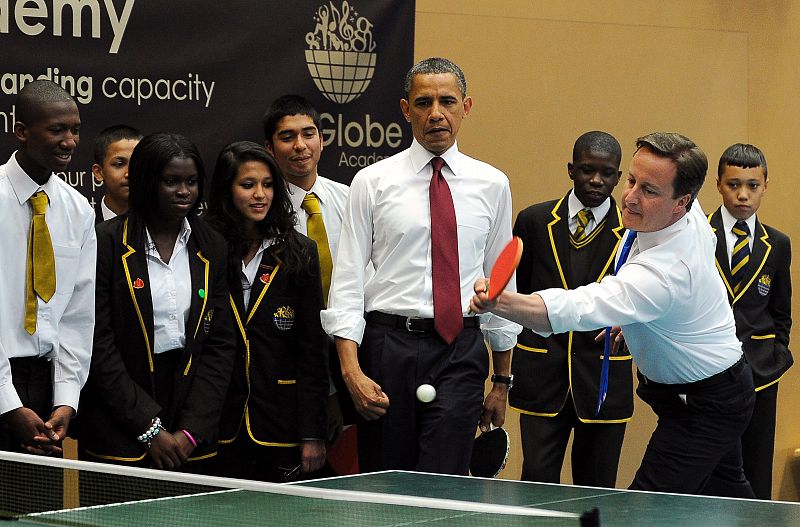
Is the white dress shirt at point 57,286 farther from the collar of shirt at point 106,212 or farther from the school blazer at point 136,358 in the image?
the collar of shirt at point 106,212

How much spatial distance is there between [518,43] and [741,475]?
291 centimetres

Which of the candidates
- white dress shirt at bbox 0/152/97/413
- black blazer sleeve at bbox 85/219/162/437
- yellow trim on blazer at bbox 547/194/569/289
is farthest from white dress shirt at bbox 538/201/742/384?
white dress shirt at bbox 0/152/97/413

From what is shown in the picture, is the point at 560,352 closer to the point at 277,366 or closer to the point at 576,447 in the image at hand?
the point at 576,447

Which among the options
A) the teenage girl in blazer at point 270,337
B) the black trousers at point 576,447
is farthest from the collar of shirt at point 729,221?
the teenage girl in blazer at point 270,337

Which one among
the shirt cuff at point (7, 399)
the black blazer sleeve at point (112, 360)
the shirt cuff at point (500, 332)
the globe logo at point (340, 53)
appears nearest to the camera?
the shirt cuff at point (7, 399)

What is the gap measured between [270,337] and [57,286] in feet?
2.84

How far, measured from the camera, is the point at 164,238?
4.53 meters

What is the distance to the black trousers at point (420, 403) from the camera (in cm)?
449

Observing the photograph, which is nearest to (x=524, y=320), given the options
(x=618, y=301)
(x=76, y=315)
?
(x=618, y=301)

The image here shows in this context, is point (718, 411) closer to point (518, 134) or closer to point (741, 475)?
point (741, 475)

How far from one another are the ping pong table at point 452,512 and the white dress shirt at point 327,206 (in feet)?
5.34

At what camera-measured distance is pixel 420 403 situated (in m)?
4.54


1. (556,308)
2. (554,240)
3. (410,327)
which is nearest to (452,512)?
(556,308)

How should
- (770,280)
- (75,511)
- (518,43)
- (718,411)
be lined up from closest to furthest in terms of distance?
(75,511) < (718,411) < (770,280) < (518,43)
